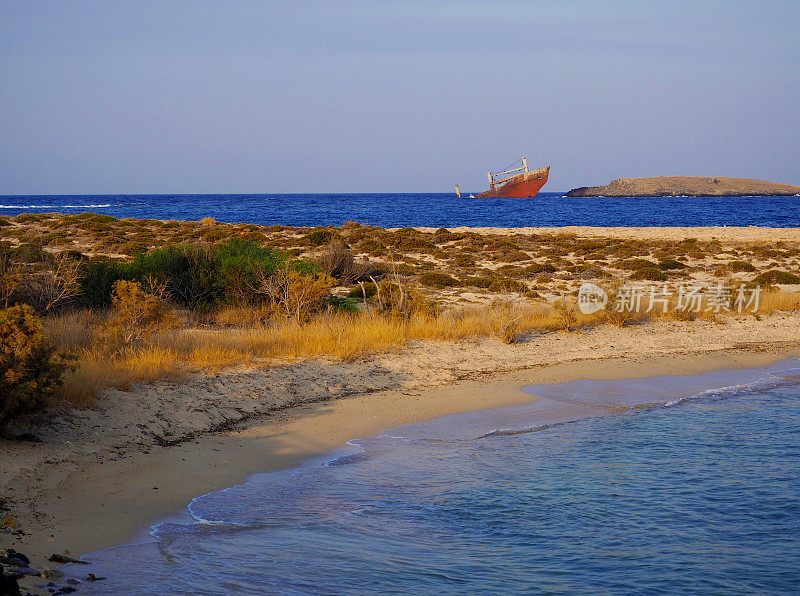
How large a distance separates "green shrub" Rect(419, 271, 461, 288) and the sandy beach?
7.58 m

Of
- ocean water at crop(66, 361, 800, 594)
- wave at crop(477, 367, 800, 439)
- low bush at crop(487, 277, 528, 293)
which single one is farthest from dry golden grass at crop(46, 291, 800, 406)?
low bush at crop(487, 277, 528, 293)

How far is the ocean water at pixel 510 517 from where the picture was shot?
5430 mm

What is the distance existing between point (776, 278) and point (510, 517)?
2140 centimetres

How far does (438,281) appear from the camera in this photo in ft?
75.2

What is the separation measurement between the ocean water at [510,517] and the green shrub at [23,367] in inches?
84.1

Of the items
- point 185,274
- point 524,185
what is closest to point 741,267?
point 185,274

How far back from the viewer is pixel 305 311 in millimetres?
14016

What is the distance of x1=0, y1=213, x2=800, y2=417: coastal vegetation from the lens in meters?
10.0

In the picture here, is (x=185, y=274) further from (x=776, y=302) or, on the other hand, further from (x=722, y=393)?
(x=776, y=302)

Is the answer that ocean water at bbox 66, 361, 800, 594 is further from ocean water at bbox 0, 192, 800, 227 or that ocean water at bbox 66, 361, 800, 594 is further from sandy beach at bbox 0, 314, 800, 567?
ocean water at bbox 0, 192, 800, 227

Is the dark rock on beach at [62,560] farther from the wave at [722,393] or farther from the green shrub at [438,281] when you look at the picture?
the green shrub at [438,281]

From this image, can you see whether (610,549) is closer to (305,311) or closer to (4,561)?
(4,561)

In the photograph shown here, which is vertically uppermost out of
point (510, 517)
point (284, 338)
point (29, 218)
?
point (29, 218)

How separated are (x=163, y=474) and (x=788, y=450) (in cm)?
753
